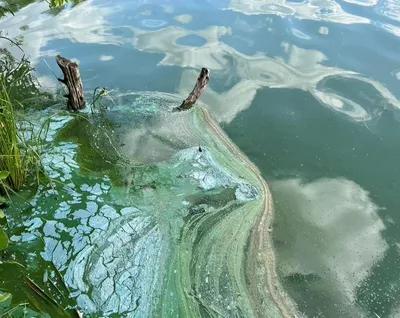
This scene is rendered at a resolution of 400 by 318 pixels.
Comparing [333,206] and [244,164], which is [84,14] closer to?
[244,164]

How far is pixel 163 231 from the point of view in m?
1.98

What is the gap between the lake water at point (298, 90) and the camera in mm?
1933

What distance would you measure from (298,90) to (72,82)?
1552 millimetres

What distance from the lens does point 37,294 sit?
164cm

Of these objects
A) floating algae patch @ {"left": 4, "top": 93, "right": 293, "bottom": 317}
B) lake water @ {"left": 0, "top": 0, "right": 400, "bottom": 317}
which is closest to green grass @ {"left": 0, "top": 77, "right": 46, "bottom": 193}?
floating algae patch @ {"left": 4, "top": 93, "right": 293, "bottom": 317}

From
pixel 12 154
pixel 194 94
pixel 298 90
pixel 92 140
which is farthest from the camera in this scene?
pixel 298 90

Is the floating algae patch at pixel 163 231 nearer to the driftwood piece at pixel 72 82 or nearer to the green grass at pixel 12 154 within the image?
the green grass at pixel 12 154

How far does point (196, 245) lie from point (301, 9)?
2.83m

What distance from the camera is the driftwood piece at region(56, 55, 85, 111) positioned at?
2480mm

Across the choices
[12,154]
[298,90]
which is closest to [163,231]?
[12,154]

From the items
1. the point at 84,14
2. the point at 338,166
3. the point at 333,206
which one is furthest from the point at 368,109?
the point at 84,14

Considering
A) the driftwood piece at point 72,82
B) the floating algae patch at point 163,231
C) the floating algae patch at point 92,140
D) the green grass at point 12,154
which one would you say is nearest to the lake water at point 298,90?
the floating algae patch at point 163,231

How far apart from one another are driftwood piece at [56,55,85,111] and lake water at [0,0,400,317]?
12.9 inches

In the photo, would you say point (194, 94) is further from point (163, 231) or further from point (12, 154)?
point (12, 154)
